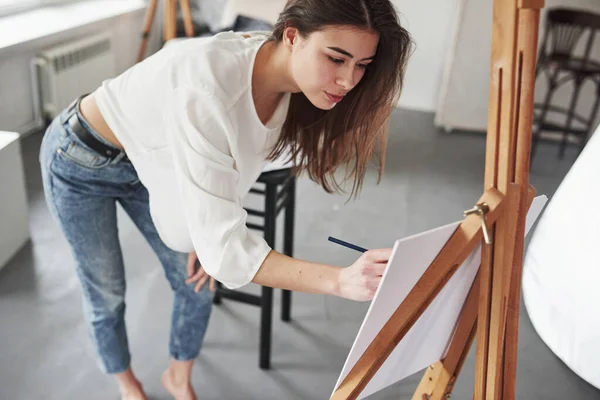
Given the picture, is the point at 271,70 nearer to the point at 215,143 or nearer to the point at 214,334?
the point at 215,143

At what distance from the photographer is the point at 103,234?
1401mm

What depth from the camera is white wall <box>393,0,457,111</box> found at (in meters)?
4.30

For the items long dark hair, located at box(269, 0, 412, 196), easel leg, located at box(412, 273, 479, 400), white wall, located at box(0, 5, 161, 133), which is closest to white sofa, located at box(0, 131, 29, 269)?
white wall, located at box(0, 5, 161, 133)

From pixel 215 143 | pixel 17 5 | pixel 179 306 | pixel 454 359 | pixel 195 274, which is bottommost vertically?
pixel 179 306

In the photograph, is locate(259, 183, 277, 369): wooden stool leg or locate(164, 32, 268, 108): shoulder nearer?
locate(164, 32, 268, 108): shoulder

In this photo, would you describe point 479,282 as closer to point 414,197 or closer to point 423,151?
point 414,197

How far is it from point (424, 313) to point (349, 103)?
45cm

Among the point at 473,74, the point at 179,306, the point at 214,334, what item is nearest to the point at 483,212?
the point at 179,306

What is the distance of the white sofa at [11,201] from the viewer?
2.25 meters

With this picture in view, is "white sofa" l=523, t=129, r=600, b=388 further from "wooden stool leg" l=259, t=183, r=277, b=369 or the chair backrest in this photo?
the chair backrest

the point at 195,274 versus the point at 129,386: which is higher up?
the point at 195,274

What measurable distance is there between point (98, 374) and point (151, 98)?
103 centimetres

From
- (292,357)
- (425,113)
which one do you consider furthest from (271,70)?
(425,113)

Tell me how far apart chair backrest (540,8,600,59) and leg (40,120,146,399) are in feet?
9.98
